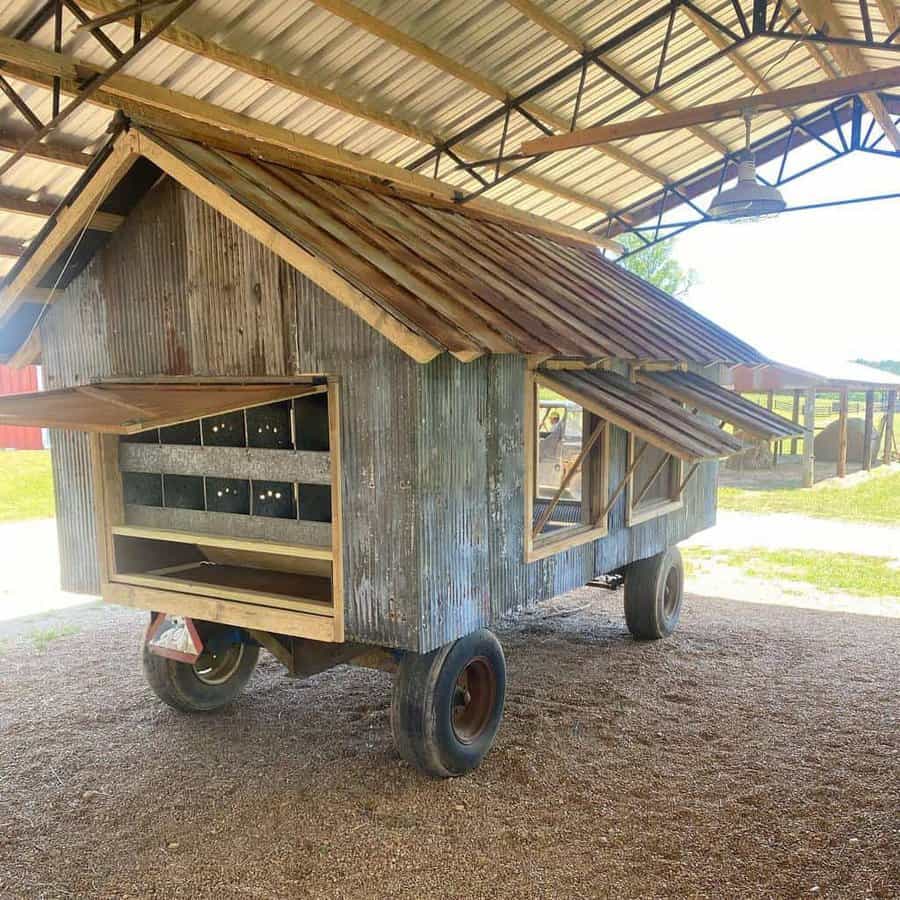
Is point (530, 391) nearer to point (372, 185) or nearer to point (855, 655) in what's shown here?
point (372, 185)

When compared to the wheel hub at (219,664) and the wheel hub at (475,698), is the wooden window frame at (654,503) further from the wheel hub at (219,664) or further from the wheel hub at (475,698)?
the wheel hub at (219,664)

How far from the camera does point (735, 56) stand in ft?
43.8

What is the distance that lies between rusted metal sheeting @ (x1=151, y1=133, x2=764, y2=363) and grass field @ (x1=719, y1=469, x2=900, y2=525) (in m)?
9.98

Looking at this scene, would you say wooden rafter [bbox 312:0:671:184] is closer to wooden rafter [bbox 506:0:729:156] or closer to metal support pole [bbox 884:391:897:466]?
wooden rafter [bbox 506:0:729:156]

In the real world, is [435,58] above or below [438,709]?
above

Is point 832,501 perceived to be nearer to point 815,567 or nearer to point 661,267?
point 815,567

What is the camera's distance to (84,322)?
627 centimetres

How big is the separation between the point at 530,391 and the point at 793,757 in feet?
10.7

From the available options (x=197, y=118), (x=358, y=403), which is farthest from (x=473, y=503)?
(x=197, y=118)

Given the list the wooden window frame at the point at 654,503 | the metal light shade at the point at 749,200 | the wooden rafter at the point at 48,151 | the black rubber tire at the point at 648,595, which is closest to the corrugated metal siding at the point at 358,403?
the wooden window frame at the point at 654,503

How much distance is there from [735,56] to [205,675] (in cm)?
1263

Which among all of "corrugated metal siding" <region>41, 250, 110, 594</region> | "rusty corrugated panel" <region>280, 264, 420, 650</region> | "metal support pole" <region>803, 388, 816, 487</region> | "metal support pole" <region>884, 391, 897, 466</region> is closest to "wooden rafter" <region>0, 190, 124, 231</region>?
"corrugated metal siding" <region>41, 250, 110, 594</region>

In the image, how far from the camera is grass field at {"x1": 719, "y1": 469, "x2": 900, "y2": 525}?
17188mm

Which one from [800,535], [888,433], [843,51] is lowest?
[800,535]
